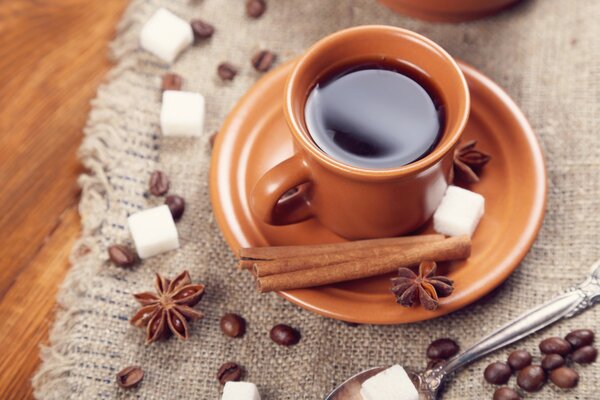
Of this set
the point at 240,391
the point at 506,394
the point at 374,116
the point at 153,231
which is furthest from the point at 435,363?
the point at 153,231

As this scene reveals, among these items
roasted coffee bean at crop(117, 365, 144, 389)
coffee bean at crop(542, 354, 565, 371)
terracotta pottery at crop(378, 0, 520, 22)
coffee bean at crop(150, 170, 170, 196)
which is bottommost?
coffee bean at crop(542, 354, 565, 371)

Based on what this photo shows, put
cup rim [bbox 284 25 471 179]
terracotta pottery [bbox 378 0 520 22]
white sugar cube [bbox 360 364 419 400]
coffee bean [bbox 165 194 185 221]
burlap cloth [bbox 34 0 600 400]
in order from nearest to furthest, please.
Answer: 1. cup rim [bbox 284 25 471 179]
2. white sugar cube [bbox 360 364 419 400]
3. burlap cloth [bbox 34 0 600 400]
4. coffee bean [bbox 165 194 185 221]
5. terracotta pottery [bbox 378 0 520 22]

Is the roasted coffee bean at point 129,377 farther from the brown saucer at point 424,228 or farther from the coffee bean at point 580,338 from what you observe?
the coffee bean at point 580,338

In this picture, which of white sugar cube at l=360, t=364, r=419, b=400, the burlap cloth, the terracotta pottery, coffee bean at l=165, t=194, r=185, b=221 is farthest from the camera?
the terracotta pottery

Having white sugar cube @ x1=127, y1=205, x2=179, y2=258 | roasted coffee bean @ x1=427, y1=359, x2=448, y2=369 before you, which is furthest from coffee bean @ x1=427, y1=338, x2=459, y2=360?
white sugar cube @ x1=127, y1=205, x2=179, y2=258

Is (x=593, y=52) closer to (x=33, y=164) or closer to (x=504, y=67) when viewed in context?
(x=504, y=67)

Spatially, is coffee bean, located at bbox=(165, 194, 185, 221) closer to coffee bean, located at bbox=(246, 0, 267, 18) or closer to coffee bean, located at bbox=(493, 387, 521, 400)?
coffee bean, located at bbox=(246, 0, 267, 18)

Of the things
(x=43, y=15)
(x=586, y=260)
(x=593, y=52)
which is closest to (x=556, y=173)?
(x=586, y=260)
